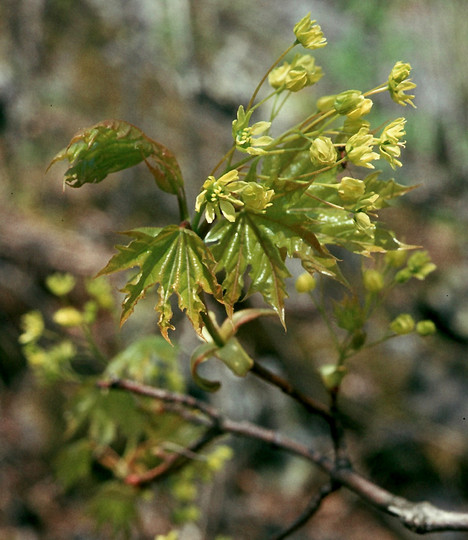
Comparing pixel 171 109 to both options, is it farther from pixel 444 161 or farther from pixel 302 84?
pixel 302 84

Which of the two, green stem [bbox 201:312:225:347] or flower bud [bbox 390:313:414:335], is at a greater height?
green stem [bbox 201:312:225:347]

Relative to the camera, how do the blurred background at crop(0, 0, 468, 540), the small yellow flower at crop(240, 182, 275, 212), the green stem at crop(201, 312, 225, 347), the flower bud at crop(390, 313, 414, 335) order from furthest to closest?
the blurred background at crop(0, 0, 468, 540)
the flower bud at crop(390, 313, 414, 335)
the green stem at crop(201, 312, 225, 347)
the small yellow flower at crop(240, 182, 275, 212)

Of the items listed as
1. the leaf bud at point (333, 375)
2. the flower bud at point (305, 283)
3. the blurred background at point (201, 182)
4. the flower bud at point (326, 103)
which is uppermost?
the flower bud at point (326, 103)

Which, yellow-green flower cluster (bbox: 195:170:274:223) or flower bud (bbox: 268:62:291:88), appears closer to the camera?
yellow-green flower cluster (bbox: 195:170:274:223)

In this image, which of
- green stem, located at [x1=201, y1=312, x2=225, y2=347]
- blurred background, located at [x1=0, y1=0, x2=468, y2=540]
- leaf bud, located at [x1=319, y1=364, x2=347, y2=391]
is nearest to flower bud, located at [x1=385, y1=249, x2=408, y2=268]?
leaf bud, located at [x1=319, y1=364, x2=347, y2=391]

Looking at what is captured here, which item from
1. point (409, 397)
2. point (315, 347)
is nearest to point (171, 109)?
point (315, 347)

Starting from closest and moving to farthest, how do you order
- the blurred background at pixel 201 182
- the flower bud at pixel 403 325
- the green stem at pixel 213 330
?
the green stem at pixel 213 330
the flower bud at pixel 403 325
the blurred background at pixel 201 182

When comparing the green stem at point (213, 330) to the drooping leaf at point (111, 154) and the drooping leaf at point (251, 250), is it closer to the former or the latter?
the drooping leaf at point (251, 250)

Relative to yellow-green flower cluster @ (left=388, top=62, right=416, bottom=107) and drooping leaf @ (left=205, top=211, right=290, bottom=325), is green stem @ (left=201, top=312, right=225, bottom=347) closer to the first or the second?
drooping leaf @ (left=205, top=211, right=290, bottom=325)

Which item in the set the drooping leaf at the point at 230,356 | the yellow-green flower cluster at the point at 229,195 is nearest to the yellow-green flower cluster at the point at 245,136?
the yellow-green flower cluster at the point at 229,195
